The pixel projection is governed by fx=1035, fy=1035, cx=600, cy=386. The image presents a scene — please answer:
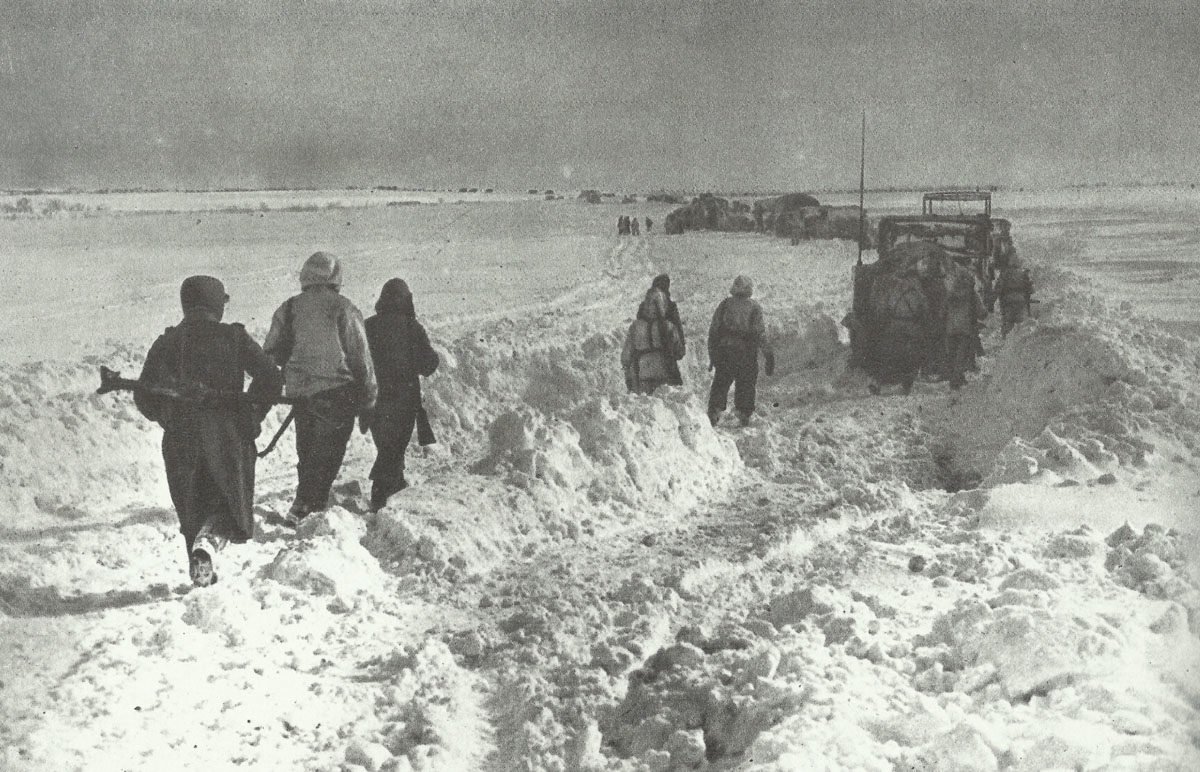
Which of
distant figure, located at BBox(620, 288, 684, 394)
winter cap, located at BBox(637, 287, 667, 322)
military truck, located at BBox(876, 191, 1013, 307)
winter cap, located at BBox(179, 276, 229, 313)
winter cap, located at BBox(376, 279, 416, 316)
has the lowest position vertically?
distant figure, located at BBox(620, 288, 684, 394)

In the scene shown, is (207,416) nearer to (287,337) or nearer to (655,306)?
(287,337)

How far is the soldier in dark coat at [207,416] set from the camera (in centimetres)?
549

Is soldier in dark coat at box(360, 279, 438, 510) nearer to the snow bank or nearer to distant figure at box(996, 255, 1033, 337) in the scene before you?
the snow bank

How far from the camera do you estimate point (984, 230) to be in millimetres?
15531

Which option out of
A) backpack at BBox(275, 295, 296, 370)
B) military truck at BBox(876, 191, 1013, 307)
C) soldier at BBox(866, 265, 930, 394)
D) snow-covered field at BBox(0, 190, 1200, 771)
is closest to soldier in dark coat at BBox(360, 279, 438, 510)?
snow-covered field at BBox(0, 190, 1200, 771)

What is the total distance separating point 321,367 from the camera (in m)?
6.68

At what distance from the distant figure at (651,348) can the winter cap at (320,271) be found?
162 inches

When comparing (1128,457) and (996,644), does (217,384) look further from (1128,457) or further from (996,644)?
(1128,457)

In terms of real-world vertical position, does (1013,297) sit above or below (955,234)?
below

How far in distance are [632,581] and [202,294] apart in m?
2.76

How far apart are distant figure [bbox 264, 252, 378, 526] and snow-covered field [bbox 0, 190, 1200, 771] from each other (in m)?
0.37

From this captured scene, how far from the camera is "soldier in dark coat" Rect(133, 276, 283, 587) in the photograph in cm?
549

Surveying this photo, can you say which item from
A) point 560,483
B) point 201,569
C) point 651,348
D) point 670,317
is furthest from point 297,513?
point 670,317

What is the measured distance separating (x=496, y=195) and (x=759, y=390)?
2543 inches
